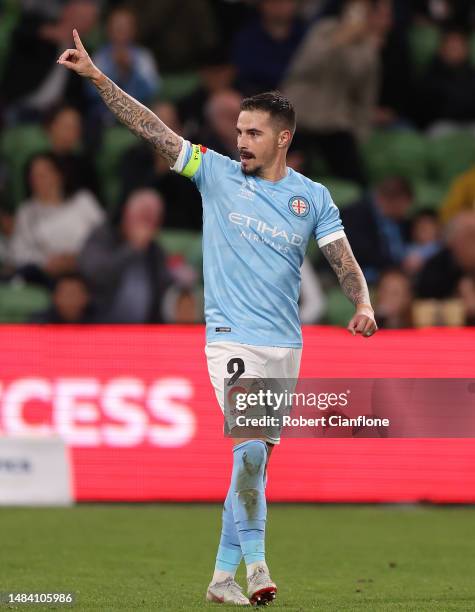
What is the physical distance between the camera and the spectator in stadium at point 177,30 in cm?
1662

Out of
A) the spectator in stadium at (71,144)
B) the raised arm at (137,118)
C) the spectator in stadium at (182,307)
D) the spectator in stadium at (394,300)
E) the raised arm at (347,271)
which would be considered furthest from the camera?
the spectator in stadium at (71,144)

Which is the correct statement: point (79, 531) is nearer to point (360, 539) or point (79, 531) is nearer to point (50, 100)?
point (360, 539)

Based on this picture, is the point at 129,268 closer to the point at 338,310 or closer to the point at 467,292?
the point at 338,310

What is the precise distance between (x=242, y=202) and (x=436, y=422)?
1.30 metres

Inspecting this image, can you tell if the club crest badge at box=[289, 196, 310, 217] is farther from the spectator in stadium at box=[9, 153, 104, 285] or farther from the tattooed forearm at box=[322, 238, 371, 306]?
the spectator in stadium at box=[9, 153, 104, 285]

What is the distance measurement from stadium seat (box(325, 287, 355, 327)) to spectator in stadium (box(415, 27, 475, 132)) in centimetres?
379

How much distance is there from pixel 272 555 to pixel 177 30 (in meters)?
8.98

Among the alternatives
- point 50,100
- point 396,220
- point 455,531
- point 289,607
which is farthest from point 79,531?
point 50,100

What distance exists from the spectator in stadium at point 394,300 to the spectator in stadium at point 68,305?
8.17 feet

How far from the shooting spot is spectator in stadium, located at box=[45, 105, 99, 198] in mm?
15000

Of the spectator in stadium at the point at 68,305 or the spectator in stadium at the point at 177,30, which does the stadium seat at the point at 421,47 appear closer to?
the spectator in stadium at the point at 177,30

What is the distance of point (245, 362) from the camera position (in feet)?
21.9

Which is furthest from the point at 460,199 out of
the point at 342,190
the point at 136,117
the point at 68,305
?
the point at 136,117

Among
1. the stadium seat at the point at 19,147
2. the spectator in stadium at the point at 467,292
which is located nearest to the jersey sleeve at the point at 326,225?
the spectator in stadium at the point at 467,292
